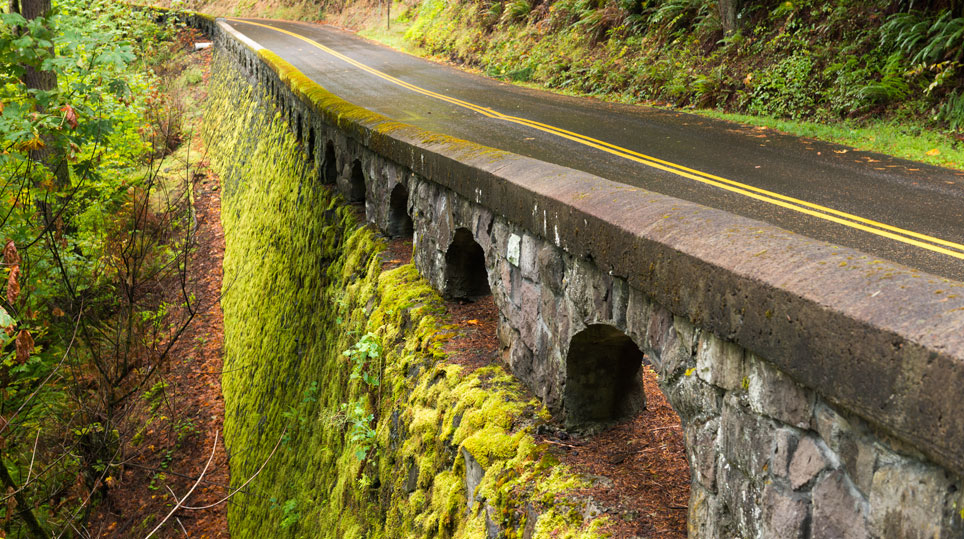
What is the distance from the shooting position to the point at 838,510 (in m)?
2.15

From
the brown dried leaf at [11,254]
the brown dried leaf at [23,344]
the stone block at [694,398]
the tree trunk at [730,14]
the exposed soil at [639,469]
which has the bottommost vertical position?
the brown dried leaf at [23,344]

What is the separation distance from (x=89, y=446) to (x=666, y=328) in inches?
303

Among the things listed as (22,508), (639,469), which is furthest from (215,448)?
(639,469)

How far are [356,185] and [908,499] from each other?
8342 millimetres

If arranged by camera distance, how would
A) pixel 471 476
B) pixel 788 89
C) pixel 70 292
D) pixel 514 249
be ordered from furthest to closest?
pixel 788 89
pixel 70 292
pixel 514 249
pixel 471 476

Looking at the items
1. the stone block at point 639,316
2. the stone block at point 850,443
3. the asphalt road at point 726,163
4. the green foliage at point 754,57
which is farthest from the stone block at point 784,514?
the green foliage at point 754,57

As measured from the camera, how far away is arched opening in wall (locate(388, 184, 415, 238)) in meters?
7.79

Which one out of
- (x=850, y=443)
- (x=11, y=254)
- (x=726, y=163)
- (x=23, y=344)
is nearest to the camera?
(x=850, y=443)

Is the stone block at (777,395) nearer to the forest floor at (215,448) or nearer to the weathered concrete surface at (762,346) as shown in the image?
the weathered concrete surface at (762,346)

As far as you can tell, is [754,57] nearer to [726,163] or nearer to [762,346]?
[726,163]

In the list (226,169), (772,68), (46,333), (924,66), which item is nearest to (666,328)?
(924,66)

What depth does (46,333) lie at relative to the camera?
10031 millimetres

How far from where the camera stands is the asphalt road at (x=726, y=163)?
5.19 meters

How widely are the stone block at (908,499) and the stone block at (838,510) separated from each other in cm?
6
